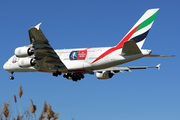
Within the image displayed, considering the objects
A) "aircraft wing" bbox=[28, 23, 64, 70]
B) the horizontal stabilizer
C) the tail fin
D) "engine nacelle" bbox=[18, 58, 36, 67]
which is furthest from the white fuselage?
"engine nacelle" bbox=[18, 58, 36, 67]

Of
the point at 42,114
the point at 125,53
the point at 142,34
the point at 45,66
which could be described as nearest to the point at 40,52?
the point at 45,66

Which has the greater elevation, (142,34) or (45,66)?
(142,34)

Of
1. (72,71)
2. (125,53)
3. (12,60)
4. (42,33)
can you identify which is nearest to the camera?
(42,33)

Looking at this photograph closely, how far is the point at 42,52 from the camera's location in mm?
29562

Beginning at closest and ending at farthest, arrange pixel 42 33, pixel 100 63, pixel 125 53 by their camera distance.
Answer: pixel 42 33 → pixel 125 53 → pixel 100 63

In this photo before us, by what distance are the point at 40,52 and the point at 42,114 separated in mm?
22078

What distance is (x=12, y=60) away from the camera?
120 ft

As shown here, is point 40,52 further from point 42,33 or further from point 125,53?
point 125,53

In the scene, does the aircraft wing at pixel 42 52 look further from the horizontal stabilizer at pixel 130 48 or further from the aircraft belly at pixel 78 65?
the horizontal stabilizer at pixel 130 48

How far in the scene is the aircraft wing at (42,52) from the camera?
26381 millimetres

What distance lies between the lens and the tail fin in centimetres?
2975

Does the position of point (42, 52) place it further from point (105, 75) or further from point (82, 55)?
point (105, 75)

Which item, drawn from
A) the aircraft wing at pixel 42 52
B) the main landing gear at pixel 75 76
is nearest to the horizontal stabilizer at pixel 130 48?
the aircraft wing at pixel 42 52

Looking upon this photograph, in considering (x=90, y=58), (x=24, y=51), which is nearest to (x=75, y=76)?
(x=90, y=58)
